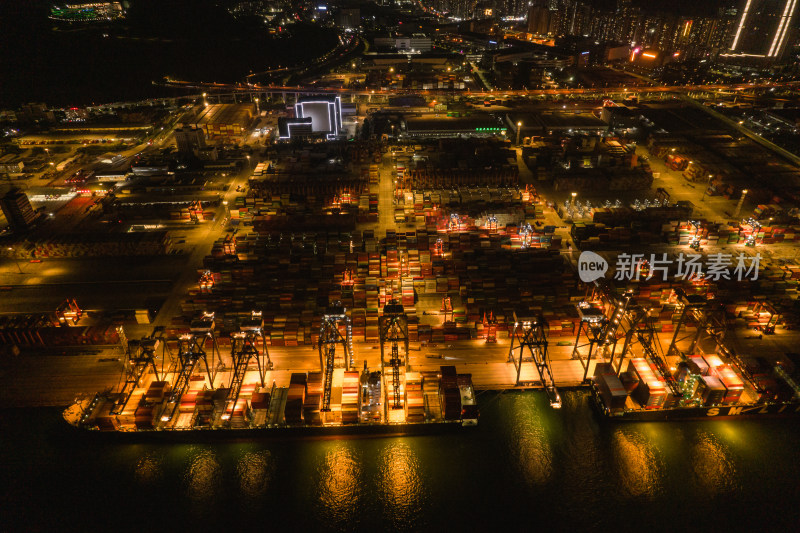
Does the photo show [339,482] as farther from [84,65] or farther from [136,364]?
[84,65]

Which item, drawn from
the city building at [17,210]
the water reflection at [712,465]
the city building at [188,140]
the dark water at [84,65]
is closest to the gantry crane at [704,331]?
the water reflection at [712,465]

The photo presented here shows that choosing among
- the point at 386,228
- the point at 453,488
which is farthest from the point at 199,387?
the point at 386,228

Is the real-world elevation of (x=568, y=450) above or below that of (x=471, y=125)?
below

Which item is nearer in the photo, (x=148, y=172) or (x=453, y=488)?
(x=453, y=488)

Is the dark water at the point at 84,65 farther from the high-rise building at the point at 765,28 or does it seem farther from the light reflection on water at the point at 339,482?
the high-rise building at the point at 765,28

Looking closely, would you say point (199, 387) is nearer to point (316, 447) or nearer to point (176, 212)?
point (316, 447)
